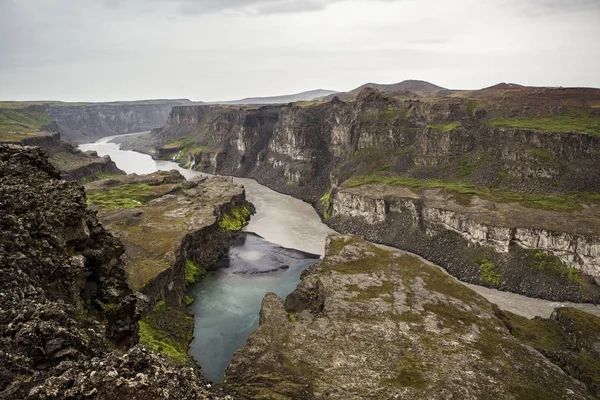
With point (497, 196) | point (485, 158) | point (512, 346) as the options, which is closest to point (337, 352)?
point (512, 346)

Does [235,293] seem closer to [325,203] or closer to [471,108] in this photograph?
[325,203]

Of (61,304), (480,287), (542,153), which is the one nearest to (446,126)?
(542,153)

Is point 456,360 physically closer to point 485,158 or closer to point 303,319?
point 303,319

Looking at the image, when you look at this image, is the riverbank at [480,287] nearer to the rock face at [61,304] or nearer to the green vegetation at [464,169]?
the green vegetation at [464,169]

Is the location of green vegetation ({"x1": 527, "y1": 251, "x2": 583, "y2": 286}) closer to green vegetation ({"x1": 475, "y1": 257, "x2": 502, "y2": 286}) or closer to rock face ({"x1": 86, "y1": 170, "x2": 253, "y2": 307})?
green vegetation ({"x1": 475, "y1": 257, "x2": 502, "y2": 286})

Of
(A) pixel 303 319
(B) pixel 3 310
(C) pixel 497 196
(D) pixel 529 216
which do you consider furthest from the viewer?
(C) pixel 497 196

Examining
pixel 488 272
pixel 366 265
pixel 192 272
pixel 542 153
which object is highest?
pixel 542 153
